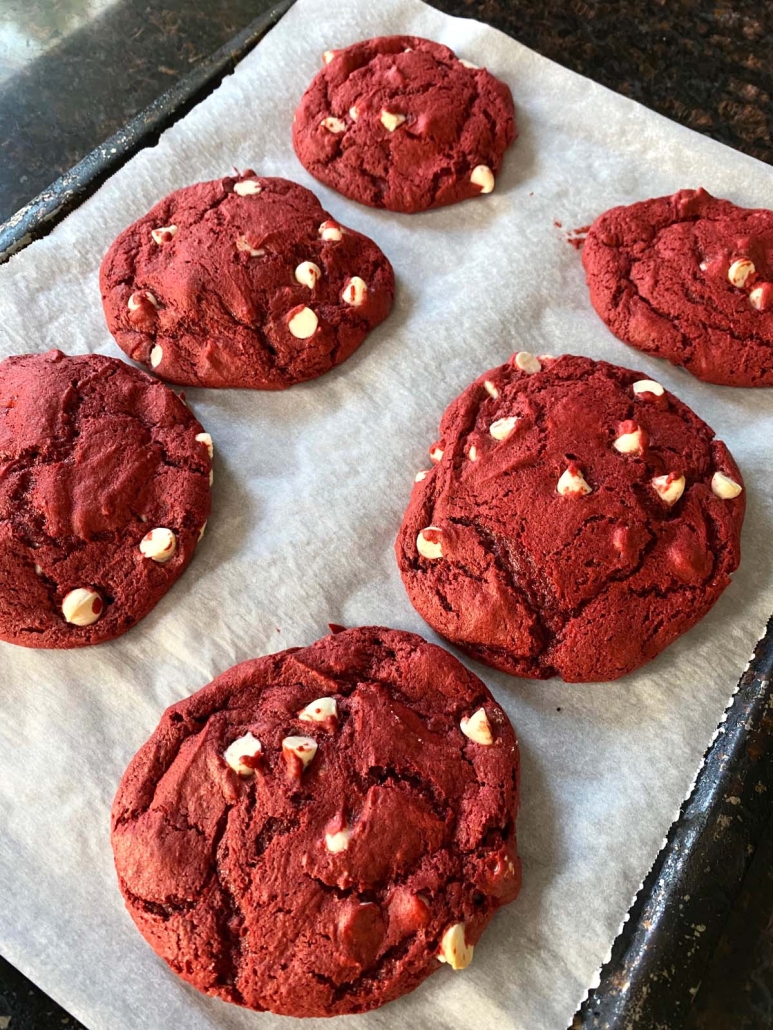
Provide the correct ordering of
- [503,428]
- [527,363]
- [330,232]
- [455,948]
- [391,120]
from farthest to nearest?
1. [391,120]
2. [330,232]
3. [527,363]
4. [503,428]
5. [455,948]

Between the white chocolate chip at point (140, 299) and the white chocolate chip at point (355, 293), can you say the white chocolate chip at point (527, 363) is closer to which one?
the white chocolate chip at point (355, 293)

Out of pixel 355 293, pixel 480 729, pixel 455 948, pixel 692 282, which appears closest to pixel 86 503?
pixel 355 293

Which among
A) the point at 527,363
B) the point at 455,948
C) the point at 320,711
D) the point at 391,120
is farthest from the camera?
the point at 391,120

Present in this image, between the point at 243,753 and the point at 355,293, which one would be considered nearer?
the point at 243,753

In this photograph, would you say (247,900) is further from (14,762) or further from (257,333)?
(257,333)

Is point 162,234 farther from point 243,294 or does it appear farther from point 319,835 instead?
point 319,835

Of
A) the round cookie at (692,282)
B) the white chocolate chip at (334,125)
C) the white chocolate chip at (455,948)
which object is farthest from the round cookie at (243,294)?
the white chocolate chip at (455,948)

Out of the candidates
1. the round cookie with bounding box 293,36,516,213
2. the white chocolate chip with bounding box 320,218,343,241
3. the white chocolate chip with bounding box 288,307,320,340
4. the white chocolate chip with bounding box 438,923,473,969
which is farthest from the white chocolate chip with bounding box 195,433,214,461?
the white chocolate chip with bounding box 438,923,473,969
